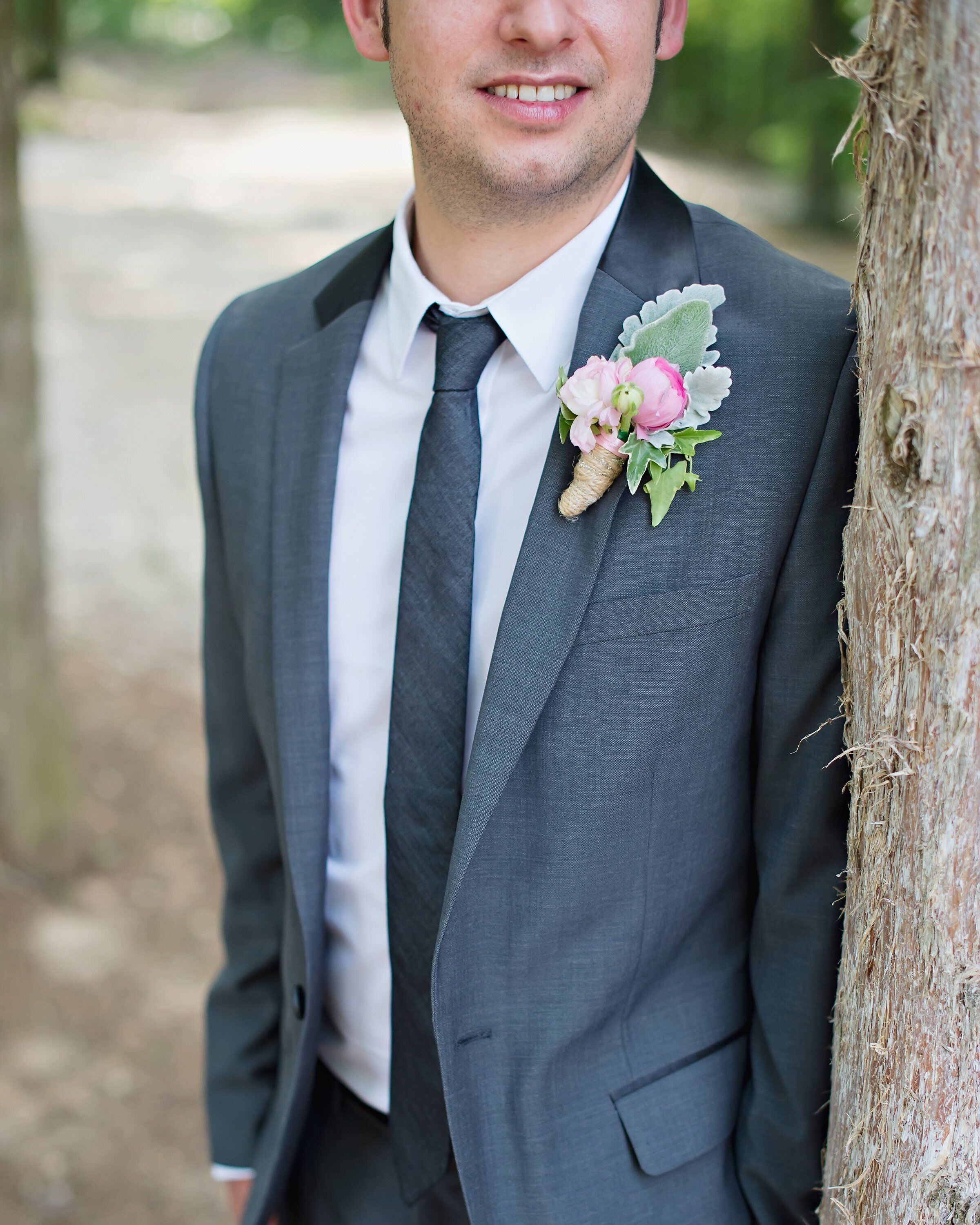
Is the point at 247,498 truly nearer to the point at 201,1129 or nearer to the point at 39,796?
the point at 201,1129

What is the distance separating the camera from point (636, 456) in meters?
1.42

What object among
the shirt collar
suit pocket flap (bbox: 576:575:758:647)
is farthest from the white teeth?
suit pocket flap (bbox: 576:575:758:647)

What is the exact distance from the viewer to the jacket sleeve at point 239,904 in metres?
2.12

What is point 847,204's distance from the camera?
1617 centimetres

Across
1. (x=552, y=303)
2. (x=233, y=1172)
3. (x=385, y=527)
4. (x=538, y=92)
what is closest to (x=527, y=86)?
(x=538, y=92)

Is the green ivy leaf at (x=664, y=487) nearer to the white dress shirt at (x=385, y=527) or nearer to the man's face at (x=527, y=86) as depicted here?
the white dress shirt at (x=385, y=527)

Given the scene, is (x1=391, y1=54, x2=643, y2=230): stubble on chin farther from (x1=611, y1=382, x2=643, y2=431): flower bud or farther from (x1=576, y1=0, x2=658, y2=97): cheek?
(x1=611, y1=382, x2=643, y2=431): flower bud

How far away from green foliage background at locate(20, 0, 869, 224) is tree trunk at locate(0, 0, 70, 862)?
7772mm

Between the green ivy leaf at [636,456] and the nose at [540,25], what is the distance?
54cm

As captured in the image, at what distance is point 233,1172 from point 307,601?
117 centimetres

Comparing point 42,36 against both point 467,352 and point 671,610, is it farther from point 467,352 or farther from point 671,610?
point 671,610

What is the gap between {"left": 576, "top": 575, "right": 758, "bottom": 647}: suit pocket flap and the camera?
1.44 meters

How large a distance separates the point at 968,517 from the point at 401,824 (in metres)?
0.90

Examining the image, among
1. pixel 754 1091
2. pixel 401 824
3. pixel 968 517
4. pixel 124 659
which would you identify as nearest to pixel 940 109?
pixel 968 517
